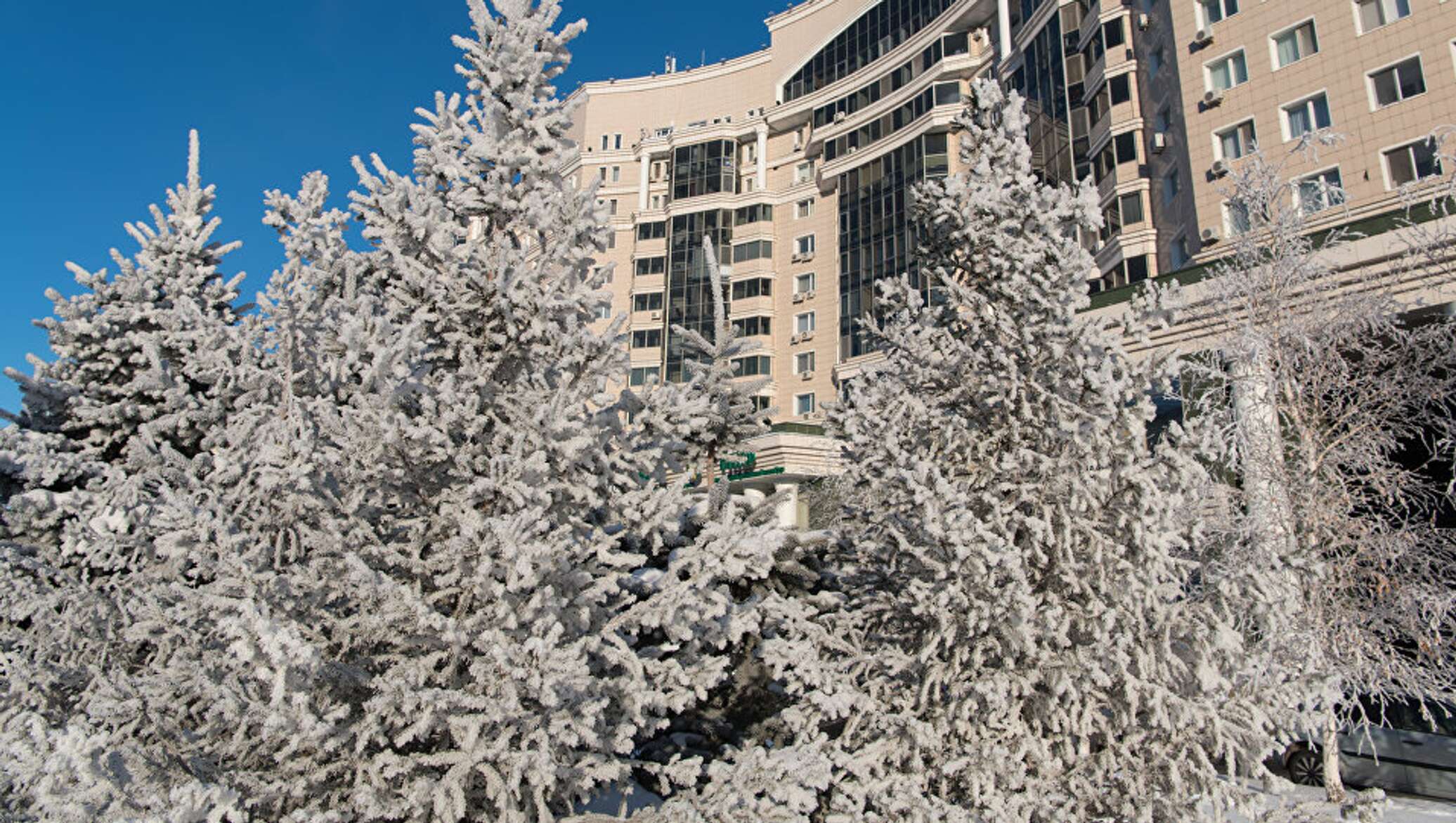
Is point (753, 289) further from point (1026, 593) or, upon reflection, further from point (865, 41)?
point (1026, 593)

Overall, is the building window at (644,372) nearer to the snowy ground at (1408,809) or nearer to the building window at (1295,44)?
the building window at (1295,44)

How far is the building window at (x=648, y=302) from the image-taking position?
50.7m

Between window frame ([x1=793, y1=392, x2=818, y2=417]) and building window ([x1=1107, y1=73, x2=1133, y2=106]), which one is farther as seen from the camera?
window frame ([x1=793, y1=392, x2=818, y2=417])

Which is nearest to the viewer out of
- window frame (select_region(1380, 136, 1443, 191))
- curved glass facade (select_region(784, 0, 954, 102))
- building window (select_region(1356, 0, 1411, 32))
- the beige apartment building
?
window frame (select_region(1380, 136, 1443, 191))

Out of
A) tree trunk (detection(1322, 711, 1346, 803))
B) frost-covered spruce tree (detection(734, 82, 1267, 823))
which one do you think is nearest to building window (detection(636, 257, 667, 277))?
tree trunk (detection(1322, 711, 1346, 803))

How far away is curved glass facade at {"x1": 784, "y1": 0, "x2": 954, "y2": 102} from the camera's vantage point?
44.3 meters

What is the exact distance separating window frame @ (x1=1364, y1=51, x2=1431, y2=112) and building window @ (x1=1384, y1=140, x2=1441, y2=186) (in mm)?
1232

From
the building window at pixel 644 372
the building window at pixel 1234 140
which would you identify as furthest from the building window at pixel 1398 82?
the building window at pixel 644 372

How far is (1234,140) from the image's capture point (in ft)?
77.7

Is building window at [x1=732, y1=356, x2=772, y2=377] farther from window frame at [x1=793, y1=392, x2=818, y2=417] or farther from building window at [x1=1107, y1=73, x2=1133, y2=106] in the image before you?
building window at [x1=1107, y1=73, x2=1133, y2=106]

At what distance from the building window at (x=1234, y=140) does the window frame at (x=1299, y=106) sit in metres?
0.70

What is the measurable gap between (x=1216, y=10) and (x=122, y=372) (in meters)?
29.1

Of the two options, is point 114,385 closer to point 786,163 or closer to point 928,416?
point 928,416

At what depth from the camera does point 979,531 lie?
6234 mm
